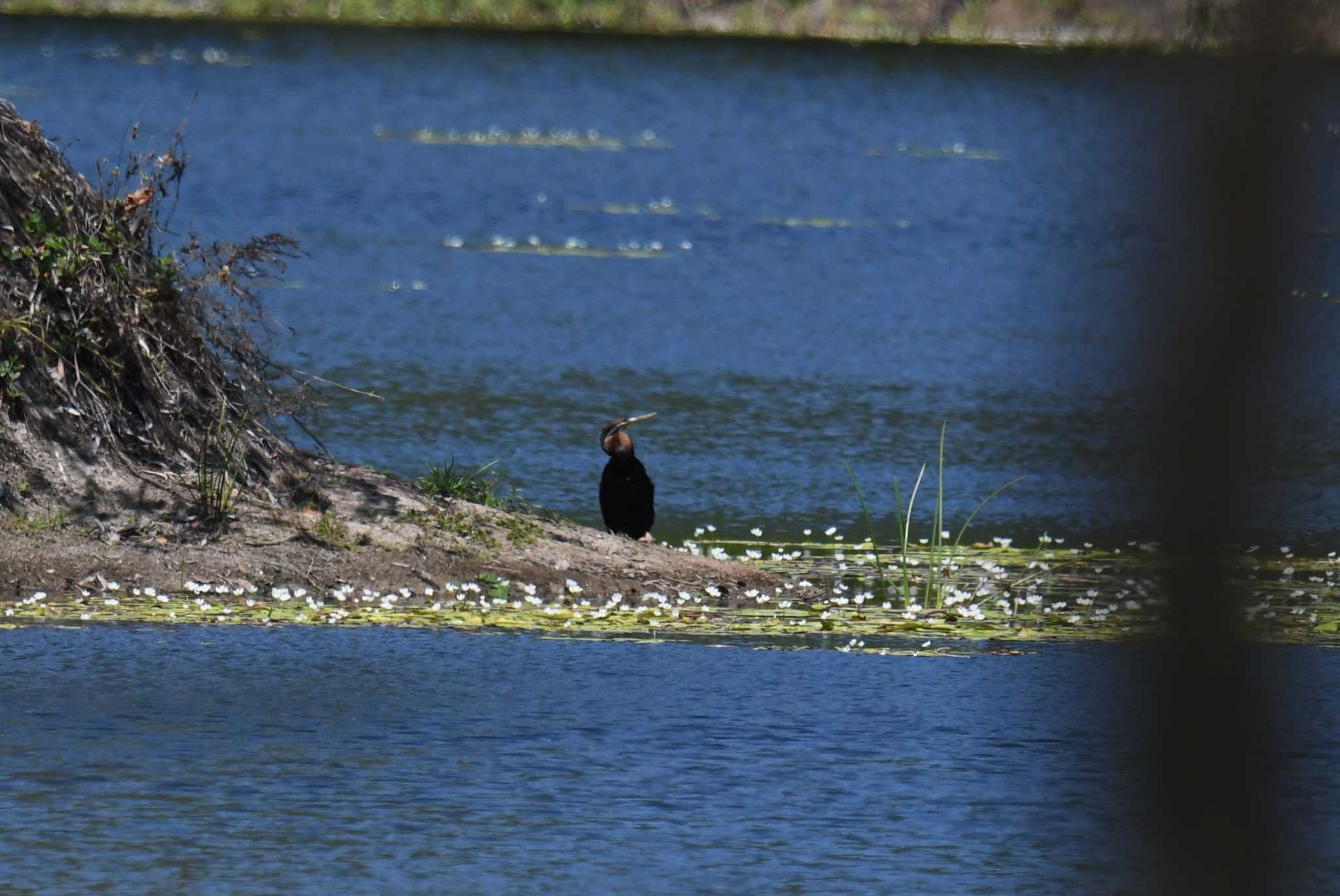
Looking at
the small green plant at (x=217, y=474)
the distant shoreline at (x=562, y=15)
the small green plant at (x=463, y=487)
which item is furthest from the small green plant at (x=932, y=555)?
the distant shoreline at (x=562, y=15)

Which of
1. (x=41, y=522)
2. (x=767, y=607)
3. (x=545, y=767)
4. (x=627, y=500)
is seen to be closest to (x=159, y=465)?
(x=41, y=522)

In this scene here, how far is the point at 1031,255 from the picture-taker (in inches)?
816

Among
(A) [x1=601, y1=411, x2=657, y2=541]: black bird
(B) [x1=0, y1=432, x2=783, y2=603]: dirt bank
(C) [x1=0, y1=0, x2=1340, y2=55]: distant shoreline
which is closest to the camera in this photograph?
(B) [x1=0, y1=432, x2=783, y2=603]: dirt bank

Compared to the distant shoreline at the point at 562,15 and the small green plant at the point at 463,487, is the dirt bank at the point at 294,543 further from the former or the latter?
the distant shoreline at the point at 562,15

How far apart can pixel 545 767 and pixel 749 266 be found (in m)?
14.1

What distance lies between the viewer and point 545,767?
575 centimetres

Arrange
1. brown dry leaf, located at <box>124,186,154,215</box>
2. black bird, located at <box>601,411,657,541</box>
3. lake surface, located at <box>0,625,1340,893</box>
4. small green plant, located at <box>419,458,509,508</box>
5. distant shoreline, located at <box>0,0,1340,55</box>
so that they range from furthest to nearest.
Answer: distant shoreline, located at <box>0,0,1340,55</box> → black bird, located at <box>601,411,657,541</box> → small green plant, located at <box>419,458,509,508</box> → brown dry leaf, located at <box>124,186,154,215</box> → lake surface, located at <box>0,625,1340,893</box>

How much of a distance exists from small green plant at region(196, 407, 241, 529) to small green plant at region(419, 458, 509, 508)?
0.78 m

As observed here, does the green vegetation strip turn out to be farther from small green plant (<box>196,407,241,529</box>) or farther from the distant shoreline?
the distant shoreline

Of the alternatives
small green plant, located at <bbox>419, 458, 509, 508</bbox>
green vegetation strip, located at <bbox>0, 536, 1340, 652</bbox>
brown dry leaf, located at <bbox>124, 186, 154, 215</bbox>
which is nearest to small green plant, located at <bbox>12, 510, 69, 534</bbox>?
green vegetation strip, located at <bbox>0, 536, 1340, 652</bbox>

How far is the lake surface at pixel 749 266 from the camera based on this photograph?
6.58 feet

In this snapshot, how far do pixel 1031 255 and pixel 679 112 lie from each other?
47.5ft

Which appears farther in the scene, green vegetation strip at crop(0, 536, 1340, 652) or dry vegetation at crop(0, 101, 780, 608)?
dry vegetation at crop(0, 101, 780, 608)

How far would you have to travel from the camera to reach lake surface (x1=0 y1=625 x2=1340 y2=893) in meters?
4.91
